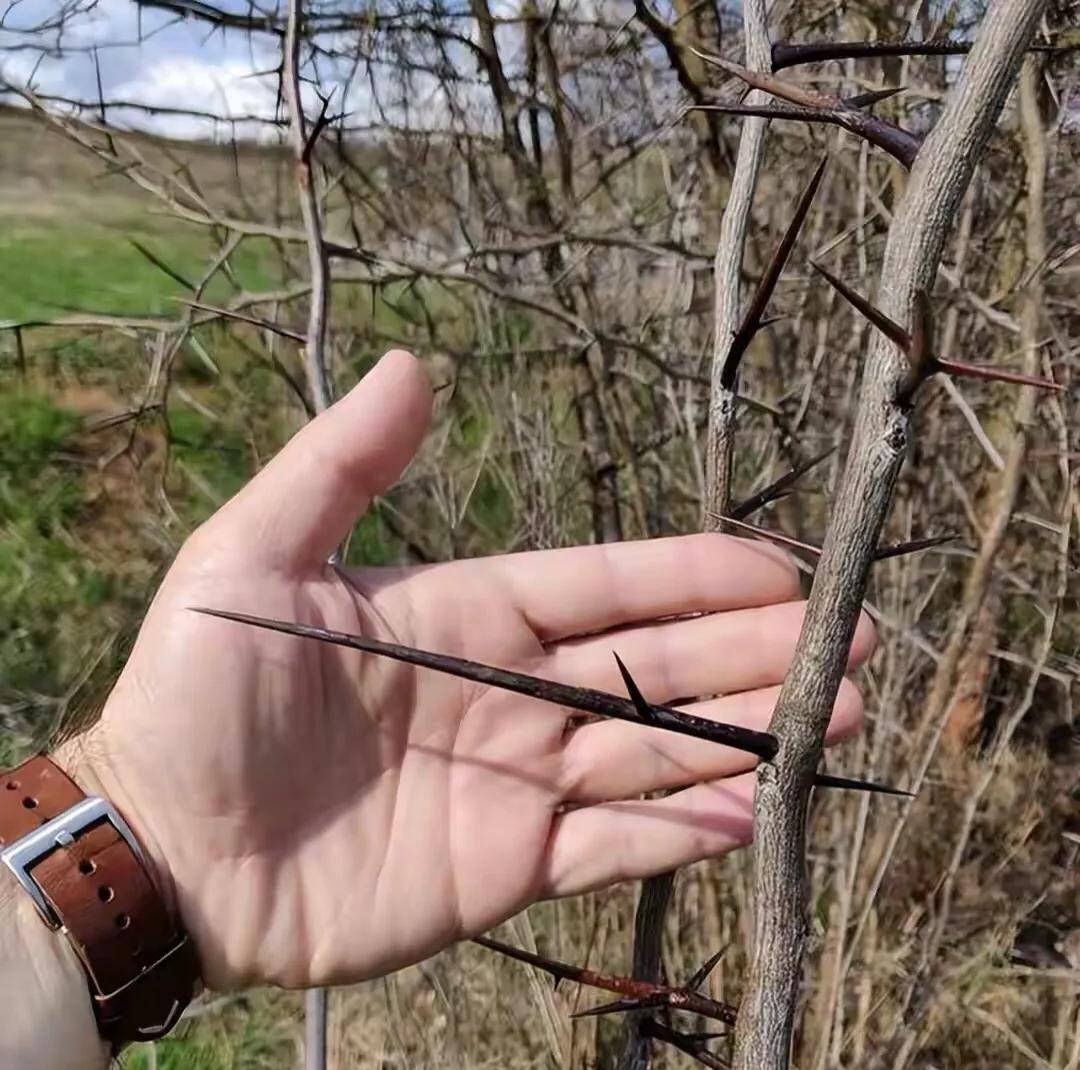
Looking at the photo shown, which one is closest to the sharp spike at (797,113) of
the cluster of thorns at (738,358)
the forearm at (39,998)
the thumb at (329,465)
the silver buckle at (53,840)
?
the cluster of thorns at (738,358)

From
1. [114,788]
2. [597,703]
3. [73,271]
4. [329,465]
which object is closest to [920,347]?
[597,703]

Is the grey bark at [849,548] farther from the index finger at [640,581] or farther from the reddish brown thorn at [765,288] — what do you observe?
the index finger at [640,581]

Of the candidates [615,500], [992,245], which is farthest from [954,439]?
[615,500]

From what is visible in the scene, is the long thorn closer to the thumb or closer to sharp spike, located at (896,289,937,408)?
sharp spike, located at (896,289,937,408)

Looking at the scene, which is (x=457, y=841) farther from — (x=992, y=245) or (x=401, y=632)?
(x=992, y=245)

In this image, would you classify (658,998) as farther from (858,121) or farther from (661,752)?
(858,121)

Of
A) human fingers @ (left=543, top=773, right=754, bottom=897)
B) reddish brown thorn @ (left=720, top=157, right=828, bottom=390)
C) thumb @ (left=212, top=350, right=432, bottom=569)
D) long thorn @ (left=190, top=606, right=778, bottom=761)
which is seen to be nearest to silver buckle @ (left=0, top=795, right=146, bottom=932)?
thumb @ (left=212, top=350, right=432, bottom=569)

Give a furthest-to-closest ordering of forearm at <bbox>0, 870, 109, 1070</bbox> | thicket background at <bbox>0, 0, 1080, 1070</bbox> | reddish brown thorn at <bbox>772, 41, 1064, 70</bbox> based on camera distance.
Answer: thicket background at <bbox>0, 0, 1080, 1070</bbox>, forearm at <bbox>0, 870, 109, 1070</bbox>, reddish brown thorn at <bbox>772, 41, 1064, 70</bbox>
